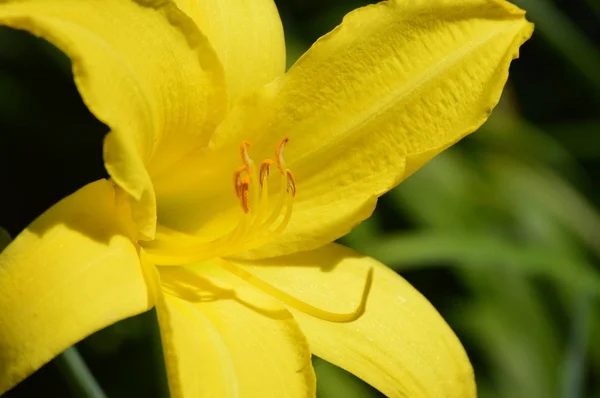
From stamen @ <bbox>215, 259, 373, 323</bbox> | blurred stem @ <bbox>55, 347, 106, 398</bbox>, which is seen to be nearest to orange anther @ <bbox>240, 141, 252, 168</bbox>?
stamen @ <bbox>215, 259, 373, 323</bbox>

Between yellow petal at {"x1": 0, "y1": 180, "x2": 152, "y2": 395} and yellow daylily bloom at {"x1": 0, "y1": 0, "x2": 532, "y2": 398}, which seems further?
yellow daylily bloom at {"x1": 0, "y1": 0, "x2": 532, "y2": 398}

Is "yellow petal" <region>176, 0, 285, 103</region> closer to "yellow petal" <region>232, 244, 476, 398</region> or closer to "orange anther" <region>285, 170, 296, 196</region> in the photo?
"orange anther" <region>285, 170, 296, 196</region>

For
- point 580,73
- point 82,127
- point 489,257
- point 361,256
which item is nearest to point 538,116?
point 580,73

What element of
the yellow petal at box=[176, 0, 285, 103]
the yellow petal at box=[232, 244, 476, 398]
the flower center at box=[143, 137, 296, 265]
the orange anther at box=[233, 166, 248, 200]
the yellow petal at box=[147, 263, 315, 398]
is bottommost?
the yellow petal at box=[232, 244, 476, 398]

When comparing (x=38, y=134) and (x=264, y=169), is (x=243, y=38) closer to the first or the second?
(x=264, y=169)

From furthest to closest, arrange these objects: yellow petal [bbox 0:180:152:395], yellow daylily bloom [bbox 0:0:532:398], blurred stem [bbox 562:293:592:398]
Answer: blurred stem [bbox 562:293:592:398], yellow daylily bloom [bbox 0:0:532:398], yellow petal [bbox 0:180:152:395]

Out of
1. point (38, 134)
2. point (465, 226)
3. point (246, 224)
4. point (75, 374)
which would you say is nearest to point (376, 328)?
point (246, 224)

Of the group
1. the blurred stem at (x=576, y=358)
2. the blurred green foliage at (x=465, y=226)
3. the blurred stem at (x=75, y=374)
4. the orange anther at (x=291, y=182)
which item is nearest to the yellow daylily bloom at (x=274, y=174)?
the orange anther at (x=291, y=182)
